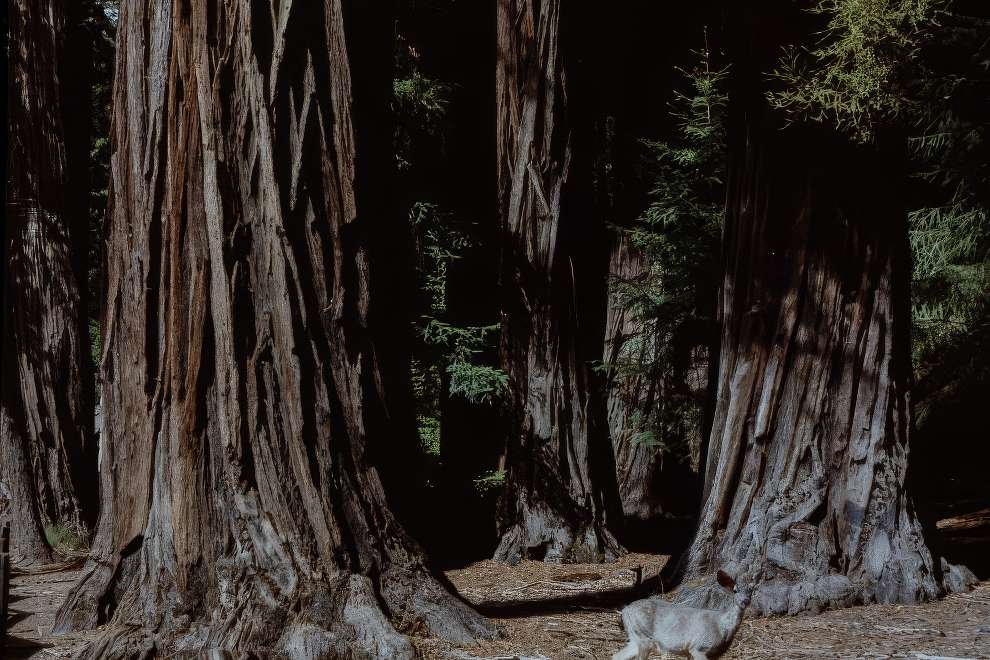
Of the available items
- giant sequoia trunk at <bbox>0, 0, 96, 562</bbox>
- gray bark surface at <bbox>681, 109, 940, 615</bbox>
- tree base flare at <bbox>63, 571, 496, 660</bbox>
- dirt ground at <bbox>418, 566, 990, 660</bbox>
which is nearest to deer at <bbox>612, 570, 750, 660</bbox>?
dirt ground at <bbox>418, 566, 990, 660</bbox>

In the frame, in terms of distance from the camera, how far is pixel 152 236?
207 inches

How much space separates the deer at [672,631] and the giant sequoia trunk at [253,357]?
0.90 m

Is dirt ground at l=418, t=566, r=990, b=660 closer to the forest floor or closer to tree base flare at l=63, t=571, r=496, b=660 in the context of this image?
the forest floor

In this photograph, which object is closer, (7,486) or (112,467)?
(112,467)

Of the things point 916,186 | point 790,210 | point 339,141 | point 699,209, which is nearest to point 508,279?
point 699,209

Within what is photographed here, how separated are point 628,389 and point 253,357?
24.2 ft

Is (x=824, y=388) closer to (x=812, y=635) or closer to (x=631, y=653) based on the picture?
(x=812, y=635)

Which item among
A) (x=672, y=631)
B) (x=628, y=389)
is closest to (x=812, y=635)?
(x=672, y=631)

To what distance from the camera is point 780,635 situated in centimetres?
568

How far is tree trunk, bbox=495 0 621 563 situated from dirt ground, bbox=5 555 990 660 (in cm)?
280

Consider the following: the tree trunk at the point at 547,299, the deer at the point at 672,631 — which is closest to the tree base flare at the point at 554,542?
the tree trunk at the point at 547,299

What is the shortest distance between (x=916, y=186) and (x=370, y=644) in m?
11.8

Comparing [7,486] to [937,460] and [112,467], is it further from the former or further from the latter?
[937,460]

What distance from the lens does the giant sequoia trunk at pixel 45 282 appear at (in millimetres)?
9789
